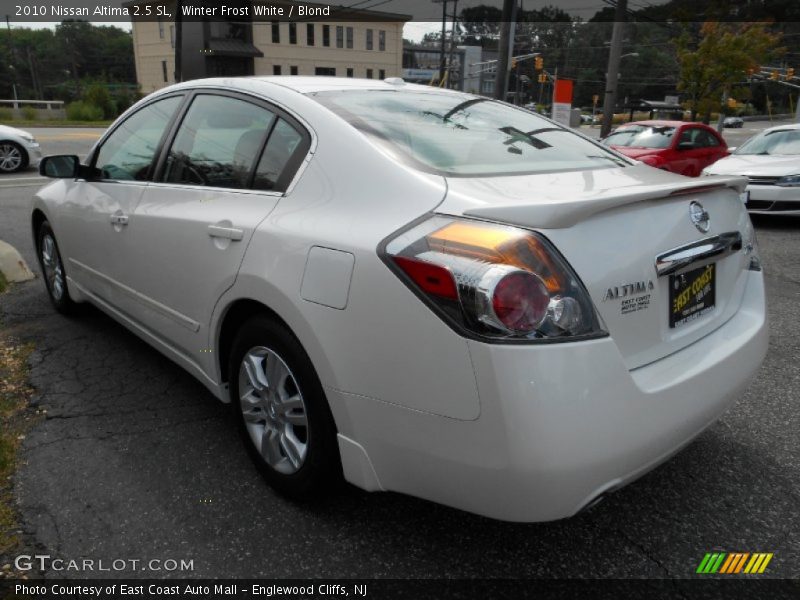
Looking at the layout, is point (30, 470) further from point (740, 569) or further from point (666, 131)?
point (666, 131)

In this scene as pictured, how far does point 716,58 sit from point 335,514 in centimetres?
2861

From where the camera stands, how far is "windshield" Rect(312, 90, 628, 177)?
218 centimetres

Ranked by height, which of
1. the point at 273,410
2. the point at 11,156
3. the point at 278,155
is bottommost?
the point at 11,156

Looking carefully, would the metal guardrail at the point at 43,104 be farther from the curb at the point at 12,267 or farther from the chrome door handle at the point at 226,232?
the chrome door handle at the point at 226,232

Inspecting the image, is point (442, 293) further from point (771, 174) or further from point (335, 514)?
point (771, 174)

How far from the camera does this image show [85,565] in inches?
80.6

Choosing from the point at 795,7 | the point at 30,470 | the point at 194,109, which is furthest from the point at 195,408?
the point at 795,7

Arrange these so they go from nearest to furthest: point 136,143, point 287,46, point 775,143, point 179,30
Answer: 1. point 136,143
2. point 775,143
3. point 179,30
4. point 287,46

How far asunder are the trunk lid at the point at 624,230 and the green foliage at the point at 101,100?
1518 inches

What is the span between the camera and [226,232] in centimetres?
239

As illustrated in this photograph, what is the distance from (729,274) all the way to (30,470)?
291 cm

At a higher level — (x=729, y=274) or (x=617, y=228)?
(x=617, y=228)

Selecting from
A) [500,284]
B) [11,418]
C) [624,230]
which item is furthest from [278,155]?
[11,418]

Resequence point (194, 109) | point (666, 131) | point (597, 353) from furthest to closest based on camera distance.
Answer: point (666, 131) → point (194, 109) → point (597, 353)
